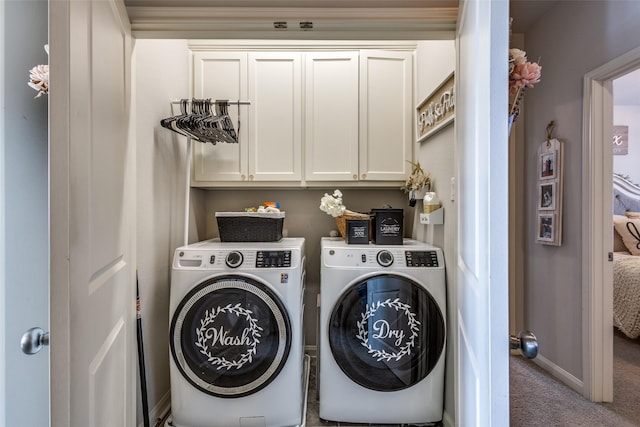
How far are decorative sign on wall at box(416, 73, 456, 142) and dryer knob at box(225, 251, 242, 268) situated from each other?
52.5 inches

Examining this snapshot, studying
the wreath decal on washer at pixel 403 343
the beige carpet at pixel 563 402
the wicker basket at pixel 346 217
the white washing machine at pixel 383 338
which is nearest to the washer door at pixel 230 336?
the white washing machine at pixel 383 338

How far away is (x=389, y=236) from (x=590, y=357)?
155 cm

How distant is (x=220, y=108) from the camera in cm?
199

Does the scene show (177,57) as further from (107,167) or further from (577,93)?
(577,93)

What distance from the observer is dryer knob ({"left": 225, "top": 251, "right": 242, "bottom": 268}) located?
159cm

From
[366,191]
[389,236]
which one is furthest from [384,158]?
[389,236]

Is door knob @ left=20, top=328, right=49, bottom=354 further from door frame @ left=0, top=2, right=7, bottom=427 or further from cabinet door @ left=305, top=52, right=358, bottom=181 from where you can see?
cabinet door @ left=305, top=52, right=358, bottom=181

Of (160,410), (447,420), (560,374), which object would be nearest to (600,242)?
(560,374)

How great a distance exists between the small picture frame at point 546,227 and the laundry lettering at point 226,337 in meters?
2.23

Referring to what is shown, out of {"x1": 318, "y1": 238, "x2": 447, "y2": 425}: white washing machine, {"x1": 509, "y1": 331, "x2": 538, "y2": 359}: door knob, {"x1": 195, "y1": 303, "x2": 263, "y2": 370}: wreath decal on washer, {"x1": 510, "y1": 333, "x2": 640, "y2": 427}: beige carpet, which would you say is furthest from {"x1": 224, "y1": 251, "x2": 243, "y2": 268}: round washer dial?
{"x1": 510, "y1": 333, "x2": 640, "y2": 427}: beige carpet

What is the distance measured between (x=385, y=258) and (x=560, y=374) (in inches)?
68.0

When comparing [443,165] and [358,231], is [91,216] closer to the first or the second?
[358,231]

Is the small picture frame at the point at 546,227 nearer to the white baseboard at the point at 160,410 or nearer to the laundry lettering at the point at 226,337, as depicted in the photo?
the laundry lettering at the point at 226,337

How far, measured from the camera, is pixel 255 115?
7.30 feet
